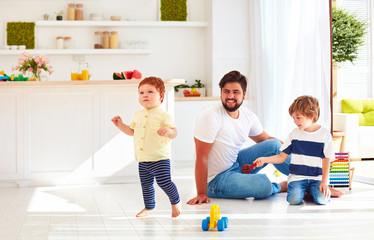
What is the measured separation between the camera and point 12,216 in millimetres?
3266

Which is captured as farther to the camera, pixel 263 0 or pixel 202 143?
pixel 263 0

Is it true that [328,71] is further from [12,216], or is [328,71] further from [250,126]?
[12,216]

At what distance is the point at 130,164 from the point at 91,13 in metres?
2.72

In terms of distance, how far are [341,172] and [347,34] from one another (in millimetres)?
2339

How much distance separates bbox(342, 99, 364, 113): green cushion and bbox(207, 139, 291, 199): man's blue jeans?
2.34 metres

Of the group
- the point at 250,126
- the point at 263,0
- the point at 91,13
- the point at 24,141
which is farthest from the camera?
the point at 91,13

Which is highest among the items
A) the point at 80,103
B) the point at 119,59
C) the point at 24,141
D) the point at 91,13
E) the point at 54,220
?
the point at 91,13

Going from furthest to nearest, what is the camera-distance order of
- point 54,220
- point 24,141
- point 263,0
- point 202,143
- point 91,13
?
1. point 91,13
2. point 263,0
3. point 24,141
4. point 202,143
5. point 54,220

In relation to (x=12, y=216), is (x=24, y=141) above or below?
above

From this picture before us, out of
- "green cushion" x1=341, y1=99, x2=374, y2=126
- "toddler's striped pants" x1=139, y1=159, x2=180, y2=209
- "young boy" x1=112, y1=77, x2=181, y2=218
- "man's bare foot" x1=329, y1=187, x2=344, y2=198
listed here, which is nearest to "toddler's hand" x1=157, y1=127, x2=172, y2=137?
"young boy" x1=112, y1=77, x2=181, y2=218

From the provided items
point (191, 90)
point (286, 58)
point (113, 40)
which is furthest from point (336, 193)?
point (113, 40)

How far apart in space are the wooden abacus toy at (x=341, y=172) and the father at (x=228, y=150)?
0.31 meters

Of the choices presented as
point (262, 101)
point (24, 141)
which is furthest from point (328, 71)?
point (24, 141)

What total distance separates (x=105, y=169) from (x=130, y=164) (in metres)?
0.22
